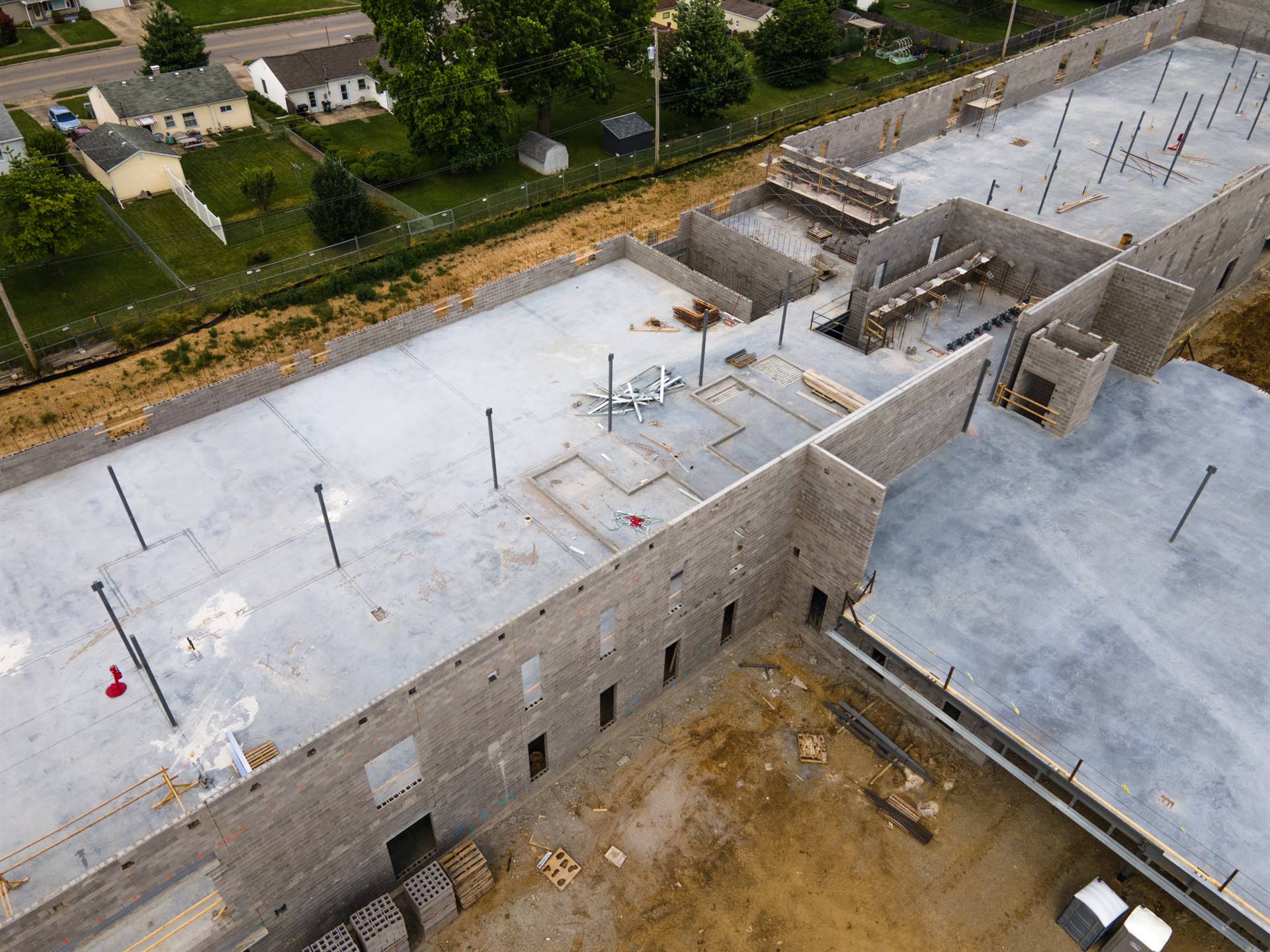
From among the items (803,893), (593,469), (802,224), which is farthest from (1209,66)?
(803,893)

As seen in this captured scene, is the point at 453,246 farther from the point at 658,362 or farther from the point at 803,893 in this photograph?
the point at 803,893

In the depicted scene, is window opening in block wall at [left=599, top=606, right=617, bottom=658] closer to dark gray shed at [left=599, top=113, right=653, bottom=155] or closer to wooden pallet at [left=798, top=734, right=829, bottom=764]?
wooden pallet at [left=798, top=734, right=829, bottom=764]

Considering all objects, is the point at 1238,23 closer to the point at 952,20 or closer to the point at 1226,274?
the point at 1226,274

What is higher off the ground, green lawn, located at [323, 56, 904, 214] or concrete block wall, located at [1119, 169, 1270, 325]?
concrete block wall, located at [1119, 169, 1270, 325]

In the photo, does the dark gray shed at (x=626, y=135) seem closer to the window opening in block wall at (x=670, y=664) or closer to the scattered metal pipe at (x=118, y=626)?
the window opening in block wall at (x=670, y=664)

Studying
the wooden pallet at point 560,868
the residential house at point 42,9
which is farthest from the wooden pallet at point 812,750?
the residential house at point 42,9

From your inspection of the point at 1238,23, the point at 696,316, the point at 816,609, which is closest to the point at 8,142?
the point at 696,316

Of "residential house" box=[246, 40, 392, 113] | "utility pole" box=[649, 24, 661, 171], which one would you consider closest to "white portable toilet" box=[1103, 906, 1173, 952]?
"utility pole" box=[649, 24, 661, 171]
